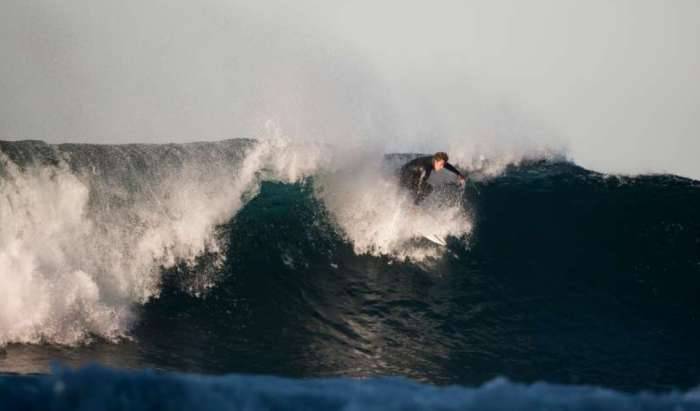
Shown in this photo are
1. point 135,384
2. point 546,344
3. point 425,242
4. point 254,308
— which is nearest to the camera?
point 135,384

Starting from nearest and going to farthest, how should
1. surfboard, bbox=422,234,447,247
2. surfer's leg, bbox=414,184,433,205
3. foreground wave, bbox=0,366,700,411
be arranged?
1. foreground wave, bbox=0,366,700,411
2. surfer's leg, bbox=414,184,433,205
3. surfboard, bbox=422,234,447,247

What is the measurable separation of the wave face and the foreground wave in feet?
12.3

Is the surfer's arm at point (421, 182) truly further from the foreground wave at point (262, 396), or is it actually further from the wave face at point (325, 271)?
the foreground wave at point (262, 396)

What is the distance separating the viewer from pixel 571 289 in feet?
34.3

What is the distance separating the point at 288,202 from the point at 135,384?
9.56 m

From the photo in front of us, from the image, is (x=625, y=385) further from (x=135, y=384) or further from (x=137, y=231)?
(x=137, y=231)

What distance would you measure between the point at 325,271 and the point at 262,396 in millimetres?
7643

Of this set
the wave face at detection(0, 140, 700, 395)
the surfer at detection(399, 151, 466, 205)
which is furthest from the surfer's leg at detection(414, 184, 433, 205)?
the wave face at detection(0, 140, 700, 395)

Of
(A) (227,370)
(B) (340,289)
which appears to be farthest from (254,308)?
(A) (227,370)

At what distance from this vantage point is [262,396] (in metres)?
2.85

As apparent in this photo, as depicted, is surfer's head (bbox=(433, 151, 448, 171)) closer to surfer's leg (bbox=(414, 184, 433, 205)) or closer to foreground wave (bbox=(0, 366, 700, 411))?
surfer's leg (bbox=(414, 184, 433, 205))

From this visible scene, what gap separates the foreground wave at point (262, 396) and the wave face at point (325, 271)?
3.74 metres

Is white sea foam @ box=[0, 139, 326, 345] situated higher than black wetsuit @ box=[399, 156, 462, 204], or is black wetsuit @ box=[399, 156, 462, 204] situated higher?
black wetsuit @ box=[399, 156, 462, 204]

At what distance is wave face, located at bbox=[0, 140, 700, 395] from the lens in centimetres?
730
